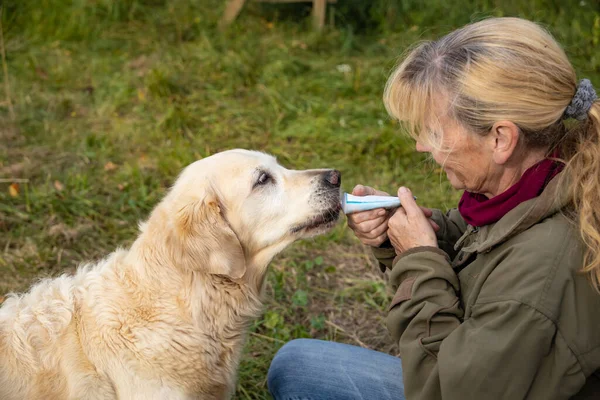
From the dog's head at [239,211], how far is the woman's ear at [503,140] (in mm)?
928

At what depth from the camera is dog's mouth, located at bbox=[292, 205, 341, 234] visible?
2758 mm

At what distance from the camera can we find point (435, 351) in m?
1.89

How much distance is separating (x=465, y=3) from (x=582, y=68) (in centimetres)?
199

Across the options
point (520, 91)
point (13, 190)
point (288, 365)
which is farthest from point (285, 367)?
point (13, 190)

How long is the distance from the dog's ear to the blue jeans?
500mm

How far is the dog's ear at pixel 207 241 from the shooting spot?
8.18 feet

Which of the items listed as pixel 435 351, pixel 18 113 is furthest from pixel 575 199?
pixel 18 113

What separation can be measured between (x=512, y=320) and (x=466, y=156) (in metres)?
0.57

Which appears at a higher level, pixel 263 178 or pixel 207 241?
pixel 263 178

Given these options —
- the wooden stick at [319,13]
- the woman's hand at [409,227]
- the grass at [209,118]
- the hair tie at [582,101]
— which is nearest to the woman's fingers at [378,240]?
the woman's hand at [409,227]

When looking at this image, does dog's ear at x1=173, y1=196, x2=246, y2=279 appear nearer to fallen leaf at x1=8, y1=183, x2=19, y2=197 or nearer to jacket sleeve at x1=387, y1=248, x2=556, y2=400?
jacket sleeve at x1=387, y1=248, x2=556, y2=400

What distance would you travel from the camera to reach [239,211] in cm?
271

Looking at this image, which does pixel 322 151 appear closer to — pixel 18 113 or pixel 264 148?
pixel 264 148

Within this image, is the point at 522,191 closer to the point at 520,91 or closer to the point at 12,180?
the point at 520,91
